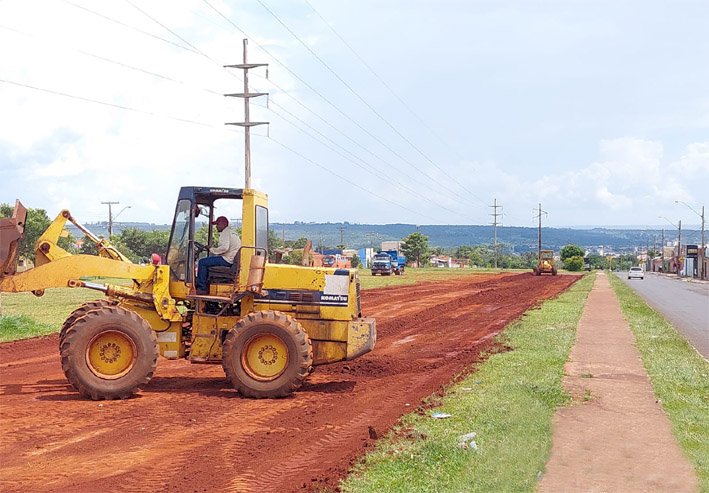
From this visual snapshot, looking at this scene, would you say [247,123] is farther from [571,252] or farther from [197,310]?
[571,252]

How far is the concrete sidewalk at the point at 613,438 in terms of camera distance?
7852mm

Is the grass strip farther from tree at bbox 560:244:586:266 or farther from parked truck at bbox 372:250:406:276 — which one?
tree at bbox 560:244:586:266

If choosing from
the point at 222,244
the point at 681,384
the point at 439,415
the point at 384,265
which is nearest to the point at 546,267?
the point at 384,265

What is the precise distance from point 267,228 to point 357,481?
6432 millimetres

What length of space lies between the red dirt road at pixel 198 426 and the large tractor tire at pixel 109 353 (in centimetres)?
24

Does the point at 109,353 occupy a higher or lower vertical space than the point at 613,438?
higher

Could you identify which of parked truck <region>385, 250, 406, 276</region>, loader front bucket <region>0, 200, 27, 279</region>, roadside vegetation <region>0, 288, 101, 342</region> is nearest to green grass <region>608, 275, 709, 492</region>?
loader front bucket <region>0, 200, 27, 279</region>

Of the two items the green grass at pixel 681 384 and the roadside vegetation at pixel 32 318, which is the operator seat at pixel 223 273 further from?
the roadside vegetation at pixel 32 318

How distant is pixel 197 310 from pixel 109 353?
4.75ft

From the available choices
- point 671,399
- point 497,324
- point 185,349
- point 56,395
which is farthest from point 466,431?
point 497,324

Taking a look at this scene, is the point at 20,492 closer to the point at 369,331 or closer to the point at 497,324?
the point at 369,331

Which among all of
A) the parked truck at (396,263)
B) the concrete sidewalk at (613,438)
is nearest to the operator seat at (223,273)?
the concrete sidewalk at (613,438)

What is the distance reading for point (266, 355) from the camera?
40.7 feet

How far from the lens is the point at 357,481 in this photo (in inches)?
305
